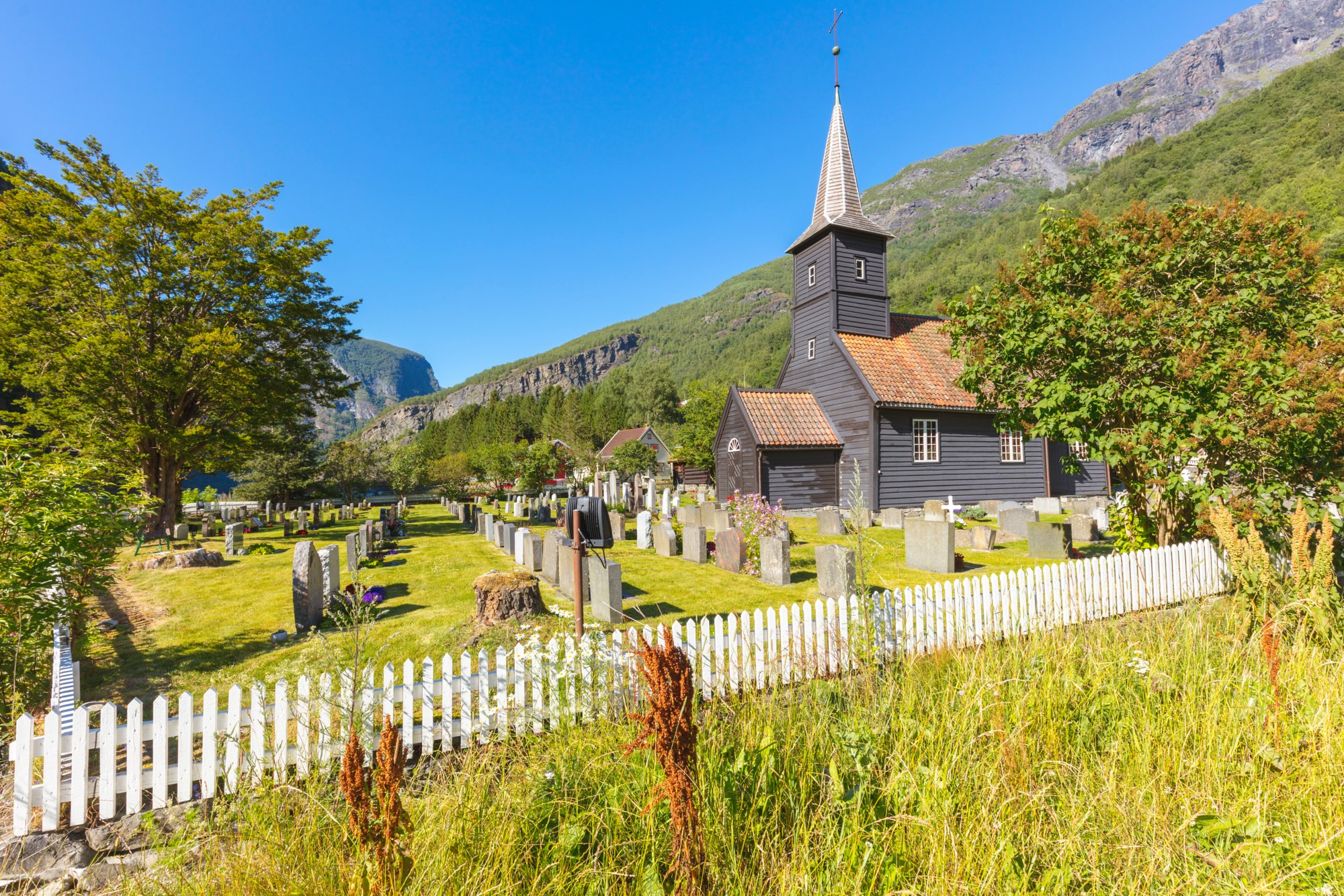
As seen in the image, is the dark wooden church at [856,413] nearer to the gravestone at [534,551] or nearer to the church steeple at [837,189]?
the church steeple at [837,189]

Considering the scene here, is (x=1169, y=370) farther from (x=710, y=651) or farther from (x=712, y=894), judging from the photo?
(x=712, y=894)

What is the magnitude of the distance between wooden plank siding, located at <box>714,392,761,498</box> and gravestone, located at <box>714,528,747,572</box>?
27.5 ft

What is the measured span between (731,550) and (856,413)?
442 inches

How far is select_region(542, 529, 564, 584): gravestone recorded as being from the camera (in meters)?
10.6

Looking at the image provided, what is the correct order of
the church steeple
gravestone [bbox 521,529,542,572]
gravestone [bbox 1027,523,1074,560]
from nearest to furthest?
gravestone [bbox 1027,523,1074,560] < gravestone [bbox 521,529,542,572] < the church steeple

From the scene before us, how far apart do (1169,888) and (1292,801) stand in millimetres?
1250

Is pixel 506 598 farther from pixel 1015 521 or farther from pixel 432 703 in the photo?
pixel 1015 521

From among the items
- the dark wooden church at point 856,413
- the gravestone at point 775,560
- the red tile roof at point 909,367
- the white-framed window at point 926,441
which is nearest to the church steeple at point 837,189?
the dark wooden church at point 856,413

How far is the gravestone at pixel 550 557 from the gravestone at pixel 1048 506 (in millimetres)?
18029

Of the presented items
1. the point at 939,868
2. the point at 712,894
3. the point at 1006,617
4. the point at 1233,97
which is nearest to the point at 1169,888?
the point at 939,868

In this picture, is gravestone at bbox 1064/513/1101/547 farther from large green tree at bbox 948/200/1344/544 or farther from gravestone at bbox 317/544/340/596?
gravestone at bbox 317/544/340/596

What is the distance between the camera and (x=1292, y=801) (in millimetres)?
2846

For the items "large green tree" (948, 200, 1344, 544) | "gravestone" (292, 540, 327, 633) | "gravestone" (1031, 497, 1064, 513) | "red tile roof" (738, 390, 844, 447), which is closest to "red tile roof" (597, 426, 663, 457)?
"red tile roof" (738, 390, 844, 447)

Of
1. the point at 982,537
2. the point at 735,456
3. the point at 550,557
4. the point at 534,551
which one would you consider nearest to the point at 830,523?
the point at 982,537
